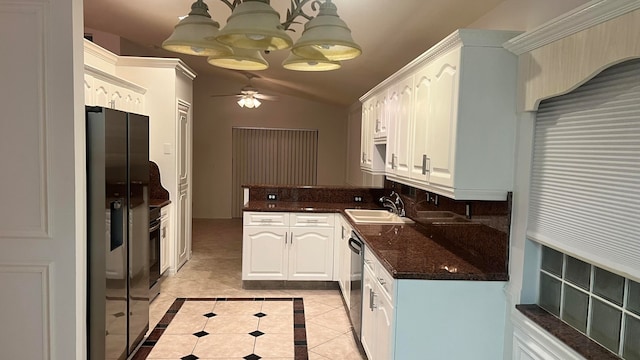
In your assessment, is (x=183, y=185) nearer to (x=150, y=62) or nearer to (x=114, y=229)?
(x=150, y=62)

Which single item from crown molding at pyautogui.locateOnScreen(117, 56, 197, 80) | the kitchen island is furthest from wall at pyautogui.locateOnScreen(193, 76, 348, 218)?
the kitchen island

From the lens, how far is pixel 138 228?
2.96 metres

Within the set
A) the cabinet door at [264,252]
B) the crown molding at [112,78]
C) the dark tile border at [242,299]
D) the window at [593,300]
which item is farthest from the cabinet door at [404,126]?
the crown molding at [112,78]

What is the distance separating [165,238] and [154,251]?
1.95 ft

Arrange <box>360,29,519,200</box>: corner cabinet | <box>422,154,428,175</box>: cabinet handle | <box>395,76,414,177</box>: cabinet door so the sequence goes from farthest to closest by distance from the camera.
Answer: <box>395,76,414,177</box>: cabinet door, <box>422,154,428,175</box>: cabinet handle, <box>360,29,519,200</box>: corner cabinet

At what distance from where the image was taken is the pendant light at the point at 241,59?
217 centimetres

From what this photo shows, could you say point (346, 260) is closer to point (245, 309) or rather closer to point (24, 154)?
point (245, 309)

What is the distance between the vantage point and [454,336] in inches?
86.8

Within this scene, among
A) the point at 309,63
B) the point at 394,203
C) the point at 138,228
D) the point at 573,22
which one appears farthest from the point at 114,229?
the point at 394,203

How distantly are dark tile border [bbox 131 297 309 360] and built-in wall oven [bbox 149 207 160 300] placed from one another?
262mm

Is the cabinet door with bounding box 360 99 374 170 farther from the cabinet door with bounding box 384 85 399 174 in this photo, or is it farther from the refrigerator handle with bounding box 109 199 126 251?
the refrigerator handle with bounding box 109 199 126 251

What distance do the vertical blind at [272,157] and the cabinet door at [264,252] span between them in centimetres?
484

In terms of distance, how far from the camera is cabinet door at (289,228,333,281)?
442cm

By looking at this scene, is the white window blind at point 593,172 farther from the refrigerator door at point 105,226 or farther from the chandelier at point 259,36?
the refrigerator door at point 105,226
